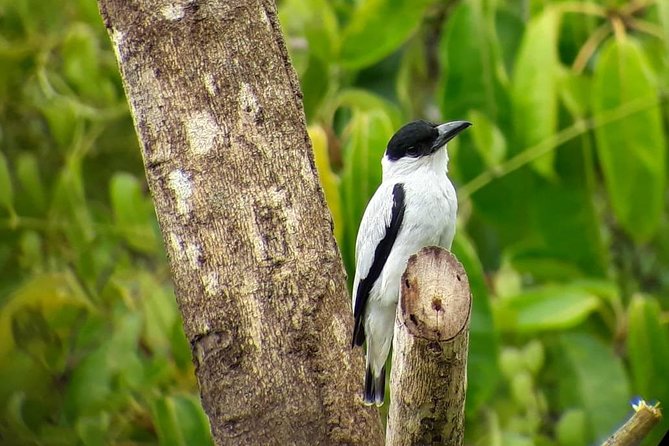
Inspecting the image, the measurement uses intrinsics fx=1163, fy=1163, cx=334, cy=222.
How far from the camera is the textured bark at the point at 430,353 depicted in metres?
2.73

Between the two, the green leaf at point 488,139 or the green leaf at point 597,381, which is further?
the green leaf at point 597,381

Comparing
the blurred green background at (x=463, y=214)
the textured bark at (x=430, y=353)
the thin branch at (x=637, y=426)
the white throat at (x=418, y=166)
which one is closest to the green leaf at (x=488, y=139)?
the blurred green background at (x=463, y=214)

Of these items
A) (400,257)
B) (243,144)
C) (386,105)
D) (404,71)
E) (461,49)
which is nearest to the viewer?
(243,144)

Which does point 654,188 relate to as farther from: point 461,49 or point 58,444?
point 58,444

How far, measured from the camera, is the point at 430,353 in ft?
9.04

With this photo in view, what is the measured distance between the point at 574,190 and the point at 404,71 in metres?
1.43

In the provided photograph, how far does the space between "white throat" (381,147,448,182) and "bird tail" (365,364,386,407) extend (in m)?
0.81

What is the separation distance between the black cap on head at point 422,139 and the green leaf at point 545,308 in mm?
1025

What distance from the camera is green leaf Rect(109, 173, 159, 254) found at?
535 cm

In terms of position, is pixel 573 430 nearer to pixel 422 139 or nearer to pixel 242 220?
pixel 422 139

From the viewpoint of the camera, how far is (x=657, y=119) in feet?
15.1

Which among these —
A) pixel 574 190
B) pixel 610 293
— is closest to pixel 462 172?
pixel 574 190

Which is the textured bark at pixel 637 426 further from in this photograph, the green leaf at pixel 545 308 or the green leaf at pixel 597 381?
the green leaf at pixel 597 381

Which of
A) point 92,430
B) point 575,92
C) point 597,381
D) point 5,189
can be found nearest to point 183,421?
point 92,430
